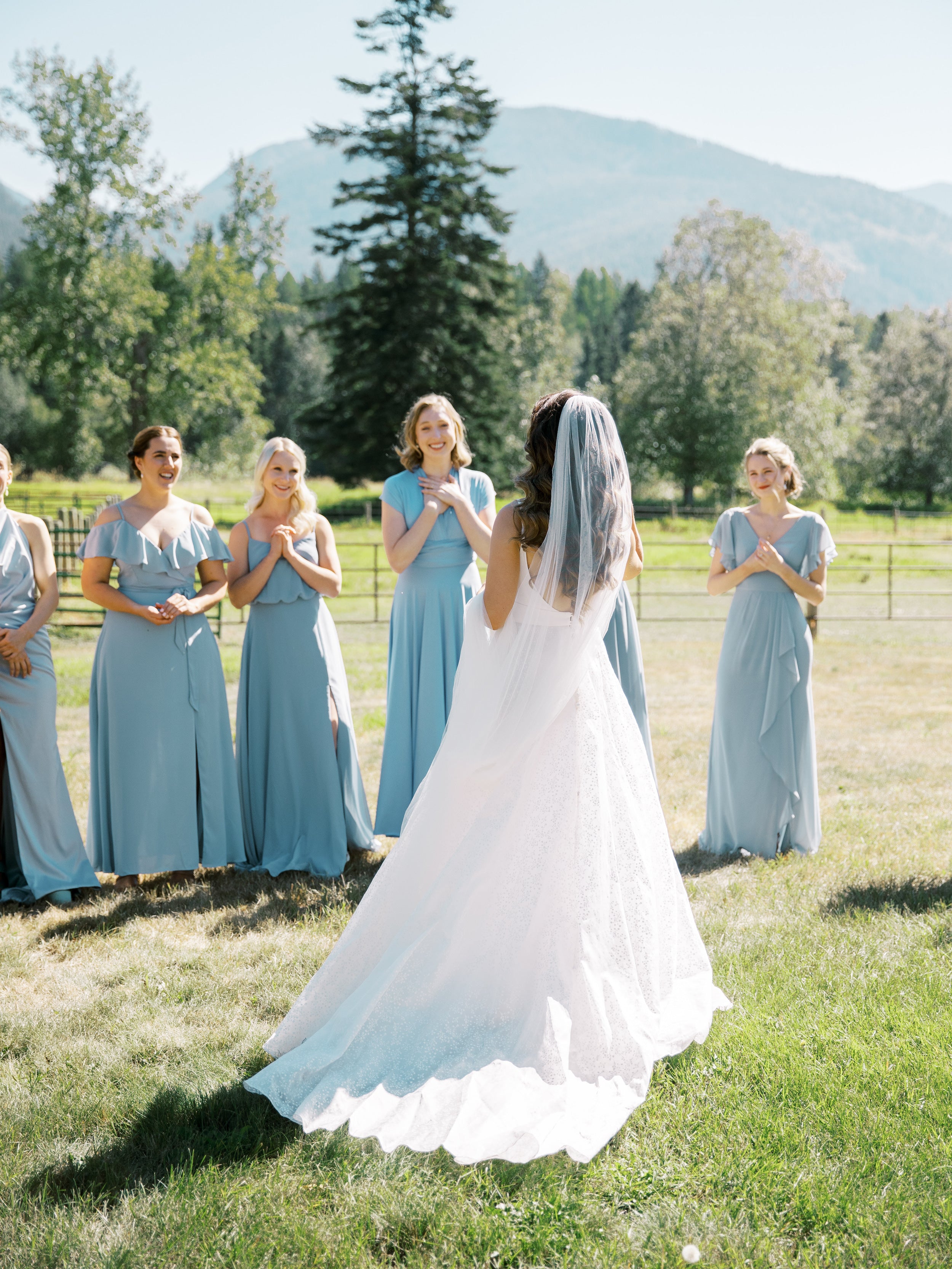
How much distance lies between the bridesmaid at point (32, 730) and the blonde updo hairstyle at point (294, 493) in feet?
3.82

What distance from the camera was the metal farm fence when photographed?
1741cm

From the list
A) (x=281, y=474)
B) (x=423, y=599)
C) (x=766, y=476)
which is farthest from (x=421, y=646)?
(x=766, y=476)

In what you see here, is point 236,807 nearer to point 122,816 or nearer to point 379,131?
point 122,816

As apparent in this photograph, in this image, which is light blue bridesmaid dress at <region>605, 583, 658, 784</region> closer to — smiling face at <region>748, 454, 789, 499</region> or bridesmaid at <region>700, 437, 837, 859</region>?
bridesmaid at <region>700, 437, 837, 859</region>

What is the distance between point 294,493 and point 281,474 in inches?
6.4

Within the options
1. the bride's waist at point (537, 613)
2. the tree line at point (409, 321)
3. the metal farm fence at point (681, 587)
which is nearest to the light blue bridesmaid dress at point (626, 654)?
the bride's waist at point (537, 613)

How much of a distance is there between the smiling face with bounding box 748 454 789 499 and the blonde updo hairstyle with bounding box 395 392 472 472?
5.59 feet

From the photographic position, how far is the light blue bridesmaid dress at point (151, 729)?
536 centimetres

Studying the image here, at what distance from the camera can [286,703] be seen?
5715 millimetres

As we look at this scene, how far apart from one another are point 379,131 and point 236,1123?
112 ft

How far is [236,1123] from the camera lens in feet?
10.3

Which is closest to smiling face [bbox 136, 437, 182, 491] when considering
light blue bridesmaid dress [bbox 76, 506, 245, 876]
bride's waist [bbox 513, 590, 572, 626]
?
light blue bridesmaid dress [bbox 76, 506, 245, 876]

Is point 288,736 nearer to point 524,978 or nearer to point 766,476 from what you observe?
point 524,978

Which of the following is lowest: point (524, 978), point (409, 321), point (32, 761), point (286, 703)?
point (524, 978)
